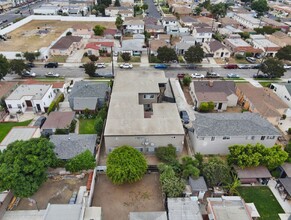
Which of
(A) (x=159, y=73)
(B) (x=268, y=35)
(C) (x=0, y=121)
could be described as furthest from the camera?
(B) (x=268, y=35)

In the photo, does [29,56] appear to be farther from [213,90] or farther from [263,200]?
[263,200]

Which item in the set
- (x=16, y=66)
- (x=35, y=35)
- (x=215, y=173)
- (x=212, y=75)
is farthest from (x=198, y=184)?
(x=35, y=35)

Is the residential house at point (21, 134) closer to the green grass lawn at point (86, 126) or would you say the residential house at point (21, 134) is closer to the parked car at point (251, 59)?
the green grass lawn at point (86, 126)

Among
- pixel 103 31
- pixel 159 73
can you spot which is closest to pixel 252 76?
pixel 159 73

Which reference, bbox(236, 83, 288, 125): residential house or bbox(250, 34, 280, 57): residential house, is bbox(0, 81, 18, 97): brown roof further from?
bbox(250, 34, 280, 57): residential house

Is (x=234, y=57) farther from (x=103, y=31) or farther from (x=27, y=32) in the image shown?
(x=27, y=32)

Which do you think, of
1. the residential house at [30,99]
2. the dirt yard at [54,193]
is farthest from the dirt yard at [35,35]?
the dirt yard at [54,193]
